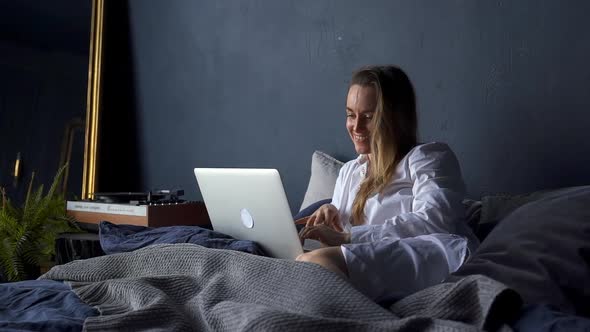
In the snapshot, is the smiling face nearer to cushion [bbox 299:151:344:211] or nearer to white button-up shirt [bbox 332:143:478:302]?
white button-up shirt [bbox 332:143:478:302]

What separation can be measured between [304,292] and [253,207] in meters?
0.57

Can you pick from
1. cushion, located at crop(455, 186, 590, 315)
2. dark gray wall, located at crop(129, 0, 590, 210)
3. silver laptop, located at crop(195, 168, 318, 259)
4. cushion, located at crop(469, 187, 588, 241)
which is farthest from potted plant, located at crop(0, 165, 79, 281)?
cushion, located at crop(455, 186, 590, 315)

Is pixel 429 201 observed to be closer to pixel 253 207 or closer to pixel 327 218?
pixel 327 218

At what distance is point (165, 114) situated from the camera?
3.51 m

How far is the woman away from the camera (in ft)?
4.76

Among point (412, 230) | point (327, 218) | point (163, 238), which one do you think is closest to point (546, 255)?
point (412, 230)

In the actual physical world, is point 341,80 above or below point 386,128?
above

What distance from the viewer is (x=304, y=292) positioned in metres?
1.07

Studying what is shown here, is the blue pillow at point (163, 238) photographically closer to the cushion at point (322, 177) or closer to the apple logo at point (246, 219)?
the apple logo at point (246, 219)

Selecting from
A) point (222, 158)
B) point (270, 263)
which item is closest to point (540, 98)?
point (270, 263)

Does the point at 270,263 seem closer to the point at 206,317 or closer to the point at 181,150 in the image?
the point at 206,317

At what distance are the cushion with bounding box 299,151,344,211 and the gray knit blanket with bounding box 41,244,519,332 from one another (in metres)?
1.09

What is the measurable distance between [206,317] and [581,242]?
0.78 m

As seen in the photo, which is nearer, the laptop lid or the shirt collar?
Answer: the laptop lid
